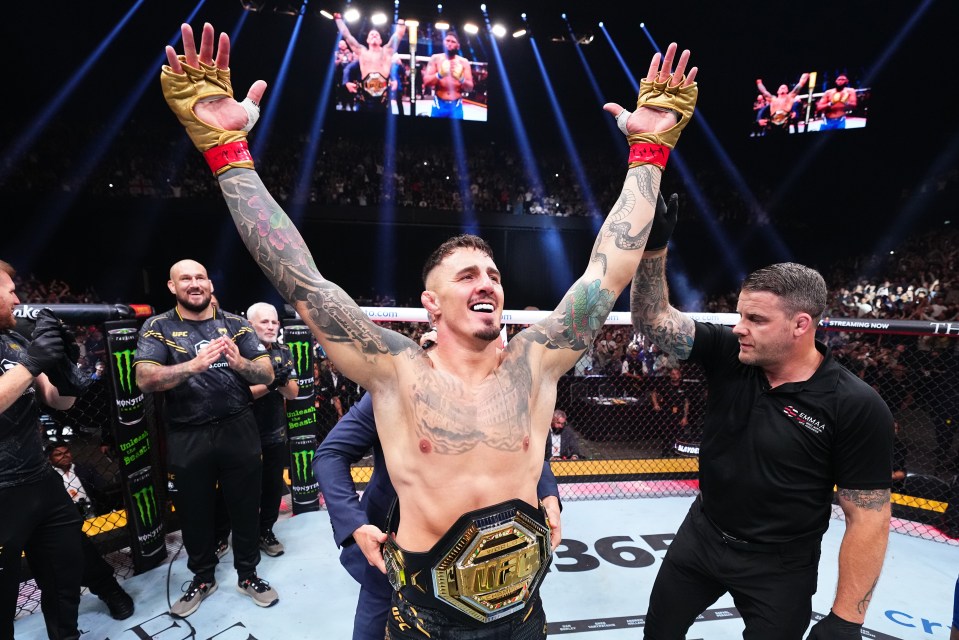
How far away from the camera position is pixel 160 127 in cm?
1339

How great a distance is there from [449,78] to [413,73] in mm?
1039

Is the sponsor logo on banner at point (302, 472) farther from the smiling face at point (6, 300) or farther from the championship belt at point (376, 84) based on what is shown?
the championship belt at point (376, 84)

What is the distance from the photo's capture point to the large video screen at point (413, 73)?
1283cm

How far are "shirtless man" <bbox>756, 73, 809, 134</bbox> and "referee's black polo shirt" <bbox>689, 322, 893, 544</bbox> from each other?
16.2 m

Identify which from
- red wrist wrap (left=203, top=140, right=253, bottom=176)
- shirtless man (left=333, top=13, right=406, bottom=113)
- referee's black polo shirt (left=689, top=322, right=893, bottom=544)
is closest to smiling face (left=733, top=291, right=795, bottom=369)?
referee's black polo shirt (left=689, top=322, right=893, bottom=544)

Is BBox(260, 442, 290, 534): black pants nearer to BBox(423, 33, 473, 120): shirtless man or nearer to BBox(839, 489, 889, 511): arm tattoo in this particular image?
BBox(839, 489, 889, 511): arm tattoo

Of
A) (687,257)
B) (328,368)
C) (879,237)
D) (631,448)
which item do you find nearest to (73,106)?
(328,368)

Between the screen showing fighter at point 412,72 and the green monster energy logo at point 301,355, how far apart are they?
37.9ft

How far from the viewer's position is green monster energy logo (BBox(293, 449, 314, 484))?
155 inches

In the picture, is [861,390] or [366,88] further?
[366,88]

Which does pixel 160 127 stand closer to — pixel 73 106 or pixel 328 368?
pixel 73 106

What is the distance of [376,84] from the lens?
523 inches

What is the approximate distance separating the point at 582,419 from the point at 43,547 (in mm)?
4851

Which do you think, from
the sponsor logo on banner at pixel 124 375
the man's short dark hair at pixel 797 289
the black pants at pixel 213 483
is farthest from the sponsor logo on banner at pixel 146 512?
the man's short dark hair at pixel 797 289
